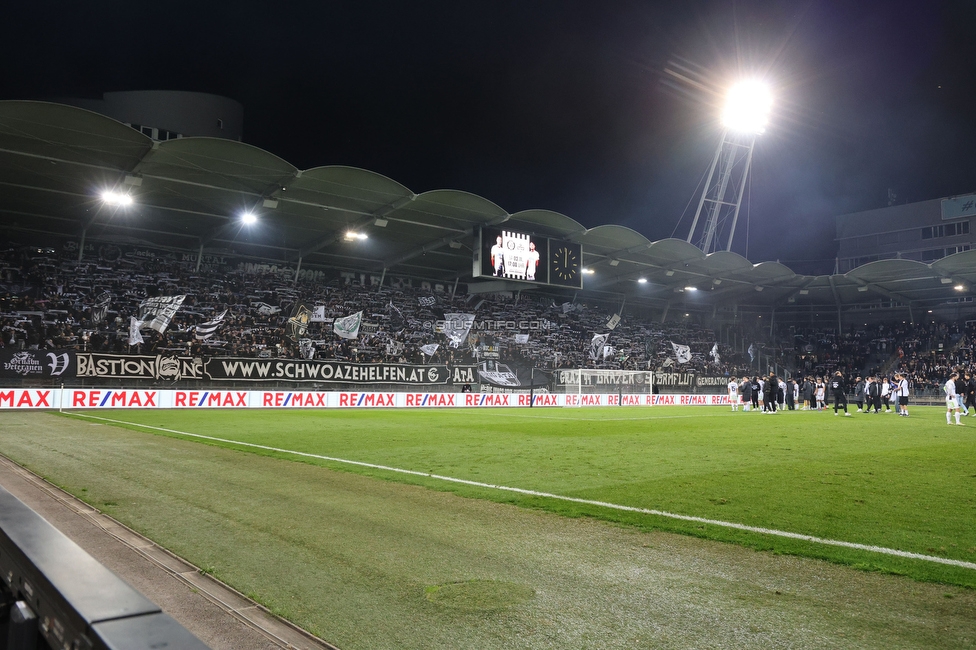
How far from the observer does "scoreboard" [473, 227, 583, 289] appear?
3656 centimetres

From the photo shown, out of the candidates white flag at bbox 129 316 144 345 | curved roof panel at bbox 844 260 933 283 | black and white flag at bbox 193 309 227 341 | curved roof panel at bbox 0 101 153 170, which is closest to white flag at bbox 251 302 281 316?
black and white flag at bbox 193 309 227 341

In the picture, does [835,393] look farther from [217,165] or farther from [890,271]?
[217,165]

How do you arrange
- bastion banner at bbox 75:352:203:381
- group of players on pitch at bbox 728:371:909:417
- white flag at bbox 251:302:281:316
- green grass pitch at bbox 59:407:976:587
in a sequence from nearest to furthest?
1. green grass pitch at bbox 59:407:976:587
2. bastion banner at bbox 75:352:203:381
3. group of players on pitch at bbox 728:371:909:417
4. white flag at bbox 251:302:281:316

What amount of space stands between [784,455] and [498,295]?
40.1m

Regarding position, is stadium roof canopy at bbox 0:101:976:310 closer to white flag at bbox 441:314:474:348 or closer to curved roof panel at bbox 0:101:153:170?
curved roof panel at bbox 0:101:153:170

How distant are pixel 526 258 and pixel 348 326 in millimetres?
11357

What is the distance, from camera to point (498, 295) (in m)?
51.9

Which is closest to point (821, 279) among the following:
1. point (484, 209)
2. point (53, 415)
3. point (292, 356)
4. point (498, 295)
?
point (498, 295)

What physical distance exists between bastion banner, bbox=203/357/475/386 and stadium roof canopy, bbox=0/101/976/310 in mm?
7924

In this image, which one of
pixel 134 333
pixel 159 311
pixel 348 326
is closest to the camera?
pixel 134 333

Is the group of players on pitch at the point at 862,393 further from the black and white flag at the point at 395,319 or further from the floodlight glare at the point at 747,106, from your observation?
the floodlight glare at the point at 747,106

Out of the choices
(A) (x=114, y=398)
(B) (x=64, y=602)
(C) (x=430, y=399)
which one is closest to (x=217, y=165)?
(A) (x=114, y=398)

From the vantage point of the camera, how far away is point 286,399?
101ft

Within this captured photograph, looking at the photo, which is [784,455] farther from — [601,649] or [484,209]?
[484,209]
